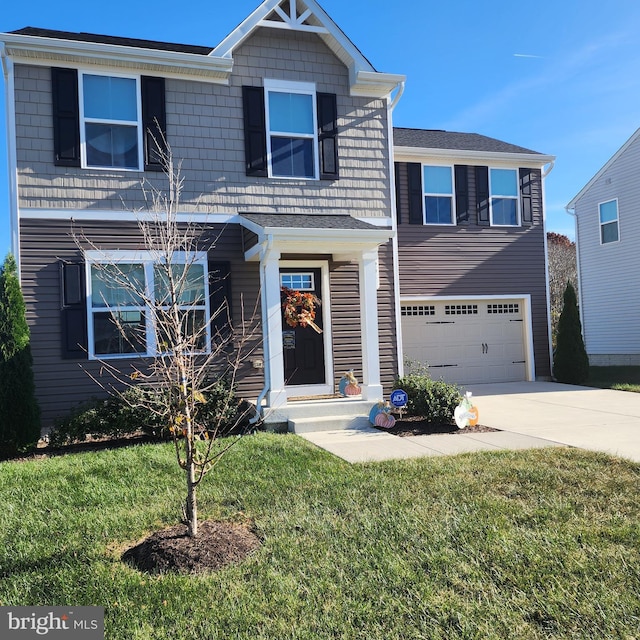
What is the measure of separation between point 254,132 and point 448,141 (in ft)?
21.8

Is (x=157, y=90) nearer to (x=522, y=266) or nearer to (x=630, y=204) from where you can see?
(x=522, y=266)

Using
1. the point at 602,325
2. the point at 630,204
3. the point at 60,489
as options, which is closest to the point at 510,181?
the point at 630,204

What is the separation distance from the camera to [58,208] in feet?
27.5

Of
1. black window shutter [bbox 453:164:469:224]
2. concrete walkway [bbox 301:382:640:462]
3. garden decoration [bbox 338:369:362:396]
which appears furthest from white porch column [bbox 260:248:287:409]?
black window shutter [bbox 453:164:469:224]

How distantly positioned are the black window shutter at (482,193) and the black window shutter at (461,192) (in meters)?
0.31

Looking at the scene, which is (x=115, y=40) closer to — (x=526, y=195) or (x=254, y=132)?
(x=254, y=132)

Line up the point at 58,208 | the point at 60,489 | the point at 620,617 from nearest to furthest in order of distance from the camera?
the point at 620,617
the point at 60,489
the point at 58,208

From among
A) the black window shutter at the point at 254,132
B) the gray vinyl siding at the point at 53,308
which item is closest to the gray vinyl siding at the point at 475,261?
the black window shutter at the point at 254,132

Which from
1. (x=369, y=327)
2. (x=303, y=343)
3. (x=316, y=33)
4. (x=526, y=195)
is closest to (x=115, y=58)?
(x=316, y=33)

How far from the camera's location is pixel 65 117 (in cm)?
835

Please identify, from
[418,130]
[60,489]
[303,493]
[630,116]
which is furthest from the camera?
[630,116]

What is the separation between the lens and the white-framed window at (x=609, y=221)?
55.9 feet

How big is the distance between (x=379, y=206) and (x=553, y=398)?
498cm

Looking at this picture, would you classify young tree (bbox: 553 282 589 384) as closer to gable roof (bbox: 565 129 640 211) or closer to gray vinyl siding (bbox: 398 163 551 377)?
gray vinyl siding (bbox: 398 163 551 377)
